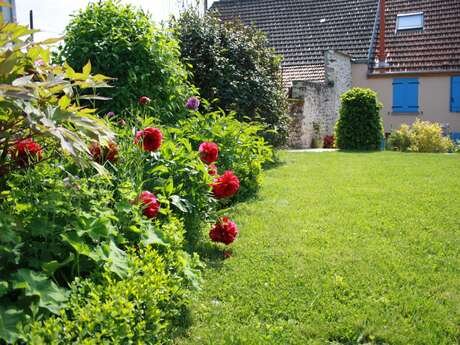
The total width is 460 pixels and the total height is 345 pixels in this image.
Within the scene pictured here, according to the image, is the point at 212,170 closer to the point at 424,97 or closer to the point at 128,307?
the point at 128,307

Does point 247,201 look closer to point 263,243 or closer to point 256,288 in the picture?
point 263,243

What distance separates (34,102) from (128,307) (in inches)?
42.0

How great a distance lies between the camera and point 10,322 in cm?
189

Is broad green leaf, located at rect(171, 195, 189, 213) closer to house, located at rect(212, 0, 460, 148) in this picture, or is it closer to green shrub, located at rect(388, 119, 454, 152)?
green shrub, located at rect(388, 119, 454, 152)

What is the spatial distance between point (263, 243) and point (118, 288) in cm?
216

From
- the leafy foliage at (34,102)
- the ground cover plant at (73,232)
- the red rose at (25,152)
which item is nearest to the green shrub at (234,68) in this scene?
the ground cover plant at (73,232)

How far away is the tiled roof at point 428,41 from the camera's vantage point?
18.3 meters

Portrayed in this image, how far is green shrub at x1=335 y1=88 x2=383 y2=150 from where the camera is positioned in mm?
13742

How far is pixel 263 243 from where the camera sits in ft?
14.0

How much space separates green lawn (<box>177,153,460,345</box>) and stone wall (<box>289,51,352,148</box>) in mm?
9178

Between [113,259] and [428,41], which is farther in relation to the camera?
[428,41]

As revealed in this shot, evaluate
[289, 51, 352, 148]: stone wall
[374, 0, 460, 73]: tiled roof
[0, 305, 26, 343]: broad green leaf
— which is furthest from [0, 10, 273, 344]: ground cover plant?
[374, 0, 460, 73]: tiled roof

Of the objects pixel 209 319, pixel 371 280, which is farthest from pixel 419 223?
pixel 209 319

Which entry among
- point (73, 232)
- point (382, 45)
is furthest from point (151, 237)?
point (382, 45)
